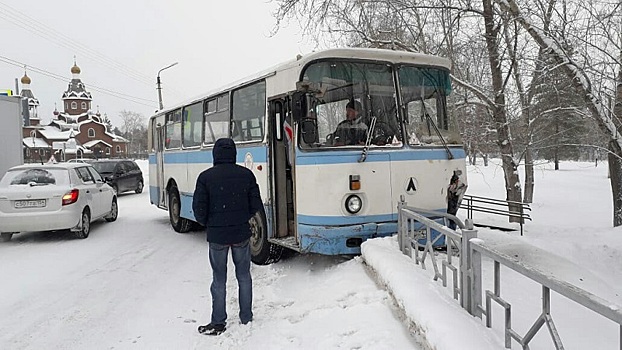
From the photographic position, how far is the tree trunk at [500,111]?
40.5ft

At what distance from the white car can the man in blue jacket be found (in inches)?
250

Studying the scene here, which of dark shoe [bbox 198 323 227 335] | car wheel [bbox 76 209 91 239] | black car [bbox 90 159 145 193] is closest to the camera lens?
dark shoe [bbox 198 323 227 335]

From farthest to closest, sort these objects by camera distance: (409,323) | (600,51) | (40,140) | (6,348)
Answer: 1. (40,140)
2. (600,51)
3. (6,348)
4. (409,323)

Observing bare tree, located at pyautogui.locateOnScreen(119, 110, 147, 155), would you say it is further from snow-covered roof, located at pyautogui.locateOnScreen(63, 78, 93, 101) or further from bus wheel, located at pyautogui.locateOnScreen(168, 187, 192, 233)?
bus wheel, located at pyautogui.locateOnScreen(168, 187, 192, 233)

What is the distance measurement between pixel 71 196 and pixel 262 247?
5.03 m

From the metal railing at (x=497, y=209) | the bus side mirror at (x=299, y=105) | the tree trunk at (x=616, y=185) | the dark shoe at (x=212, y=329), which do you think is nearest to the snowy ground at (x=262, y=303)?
the dark shoe at (x=212, y=329)

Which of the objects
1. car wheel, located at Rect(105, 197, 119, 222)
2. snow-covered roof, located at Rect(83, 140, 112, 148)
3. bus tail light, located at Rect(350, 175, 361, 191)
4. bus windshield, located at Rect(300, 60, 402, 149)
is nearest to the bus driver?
bus windshield, located at Rect(300, 60, 402, 149)

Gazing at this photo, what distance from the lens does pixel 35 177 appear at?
10094mm

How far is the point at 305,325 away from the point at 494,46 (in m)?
10.2

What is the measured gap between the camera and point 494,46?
1231 cm

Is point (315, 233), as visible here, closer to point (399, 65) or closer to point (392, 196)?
point (392, 196)

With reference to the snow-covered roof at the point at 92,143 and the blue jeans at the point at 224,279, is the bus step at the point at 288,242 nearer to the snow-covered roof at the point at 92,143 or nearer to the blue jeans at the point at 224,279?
the blue jeans at the point at 224,279

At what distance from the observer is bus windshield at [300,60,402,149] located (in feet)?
20.3

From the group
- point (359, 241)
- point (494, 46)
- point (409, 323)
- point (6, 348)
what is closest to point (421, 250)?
point (359, 241)
